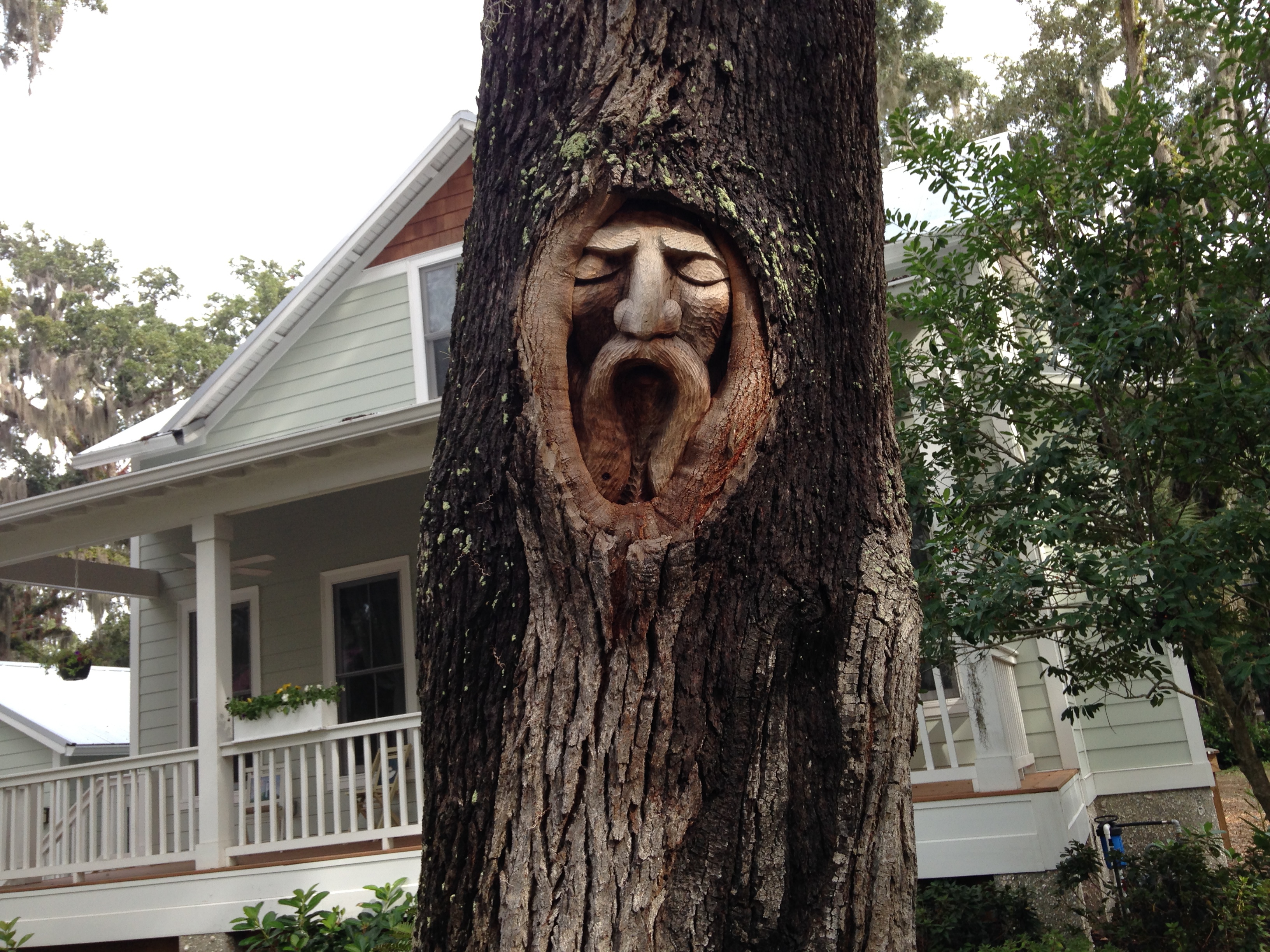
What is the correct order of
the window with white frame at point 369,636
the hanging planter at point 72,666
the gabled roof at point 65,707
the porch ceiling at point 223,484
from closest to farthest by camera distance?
1. the porch ceiling at point 223,484
2. the window with white frame at point 369,636
3. the gabled roof at point 65,707
4. the hanging planter at point 72,666

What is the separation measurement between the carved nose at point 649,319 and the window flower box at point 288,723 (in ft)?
20.0

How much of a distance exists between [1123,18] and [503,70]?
12.6 meters

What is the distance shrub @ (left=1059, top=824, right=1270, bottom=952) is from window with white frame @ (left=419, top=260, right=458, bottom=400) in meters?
6.61

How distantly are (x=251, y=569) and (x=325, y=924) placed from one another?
4652 mm

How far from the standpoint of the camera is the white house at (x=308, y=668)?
6719mm

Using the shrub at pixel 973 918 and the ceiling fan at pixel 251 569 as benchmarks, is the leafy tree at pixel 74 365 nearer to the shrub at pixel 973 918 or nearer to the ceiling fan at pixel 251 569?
the ceiling fan at pixel 251 569

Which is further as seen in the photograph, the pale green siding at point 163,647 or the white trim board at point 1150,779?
the pale green siding at point 163,647

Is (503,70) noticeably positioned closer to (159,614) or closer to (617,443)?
(617,443)

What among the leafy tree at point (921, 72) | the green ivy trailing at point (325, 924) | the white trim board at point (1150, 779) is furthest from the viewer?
the leafy tree at point (921, 72)

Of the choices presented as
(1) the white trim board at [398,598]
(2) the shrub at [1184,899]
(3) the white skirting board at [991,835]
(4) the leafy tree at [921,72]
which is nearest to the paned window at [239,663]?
(1) the white trim board at [398,598]

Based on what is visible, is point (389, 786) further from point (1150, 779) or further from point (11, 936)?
point (1150, 779)

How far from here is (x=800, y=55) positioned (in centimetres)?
213

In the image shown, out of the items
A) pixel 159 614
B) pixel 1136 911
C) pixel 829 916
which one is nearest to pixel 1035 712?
pixel 1136 911

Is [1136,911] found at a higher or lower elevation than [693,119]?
lower
